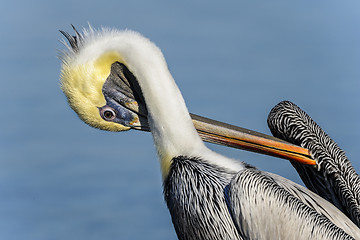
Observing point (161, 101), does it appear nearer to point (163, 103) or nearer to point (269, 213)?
point (163, 103)

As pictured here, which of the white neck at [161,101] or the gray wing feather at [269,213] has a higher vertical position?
the white neck at [161,101]

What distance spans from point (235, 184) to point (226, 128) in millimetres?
751

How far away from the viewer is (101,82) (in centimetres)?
602

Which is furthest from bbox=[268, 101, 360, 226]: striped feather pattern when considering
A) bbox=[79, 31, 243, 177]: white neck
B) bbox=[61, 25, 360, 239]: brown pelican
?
bbox=[79, 31, 243, 177]: white neck

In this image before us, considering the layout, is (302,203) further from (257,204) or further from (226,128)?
(226,128)

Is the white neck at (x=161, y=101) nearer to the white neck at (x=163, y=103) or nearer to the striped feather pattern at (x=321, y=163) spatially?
the white neck at (x=163, y=103)

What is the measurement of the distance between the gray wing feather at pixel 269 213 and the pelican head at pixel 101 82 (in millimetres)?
1024

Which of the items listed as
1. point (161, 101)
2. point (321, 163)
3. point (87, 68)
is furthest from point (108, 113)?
point (321, 163)

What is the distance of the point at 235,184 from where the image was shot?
5551 mm

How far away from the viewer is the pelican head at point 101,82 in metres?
5.96

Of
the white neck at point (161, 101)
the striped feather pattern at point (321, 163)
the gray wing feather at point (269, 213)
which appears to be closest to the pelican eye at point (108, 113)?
the white neck at point (161, 101)

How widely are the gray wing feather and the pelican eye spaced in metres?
1.09

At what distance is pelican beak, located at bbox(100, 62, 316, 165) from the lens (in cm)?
607

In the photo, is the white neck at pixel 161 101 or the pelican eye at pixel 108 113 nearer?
the white neck at pixel 161 101
